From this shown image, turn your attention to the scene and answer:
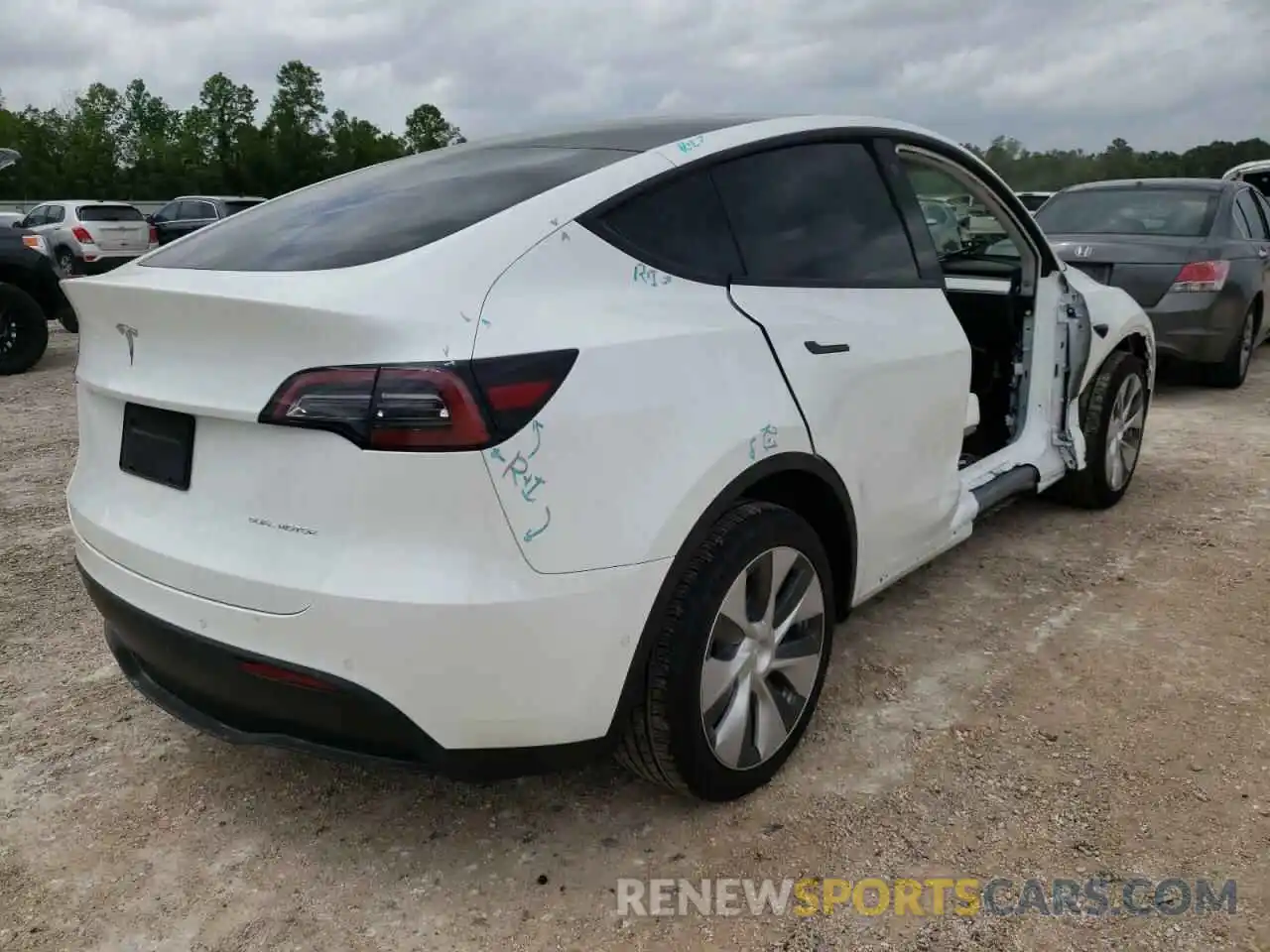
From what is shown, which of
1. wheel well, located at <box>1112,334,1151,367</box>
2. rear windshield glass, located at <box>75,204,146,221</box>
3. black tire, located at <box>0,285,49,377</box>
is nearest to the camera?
wheel well, located at <box>1112,334,1151,367</box>

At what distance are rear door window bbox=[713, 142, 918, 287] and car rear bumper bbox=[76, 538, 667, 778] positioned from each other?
3.10 ft

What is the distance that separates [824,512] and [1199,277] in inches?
221

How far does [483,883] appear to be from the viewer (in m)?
2.30

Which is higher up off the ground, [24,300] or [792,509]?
[24,300]

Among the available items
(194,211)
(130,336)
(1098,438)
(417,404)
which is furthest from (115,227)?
(417,404)

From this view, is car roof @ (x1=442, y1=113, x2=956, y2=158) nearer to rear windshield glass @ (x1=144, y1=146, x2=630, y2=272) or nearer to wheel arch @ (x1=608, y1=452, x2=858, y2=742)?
rear windshield glass @ (x1=144, y1=146, x2=630, y2=272)

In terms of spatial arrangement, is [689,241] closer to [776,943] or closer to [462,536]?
[462,536]

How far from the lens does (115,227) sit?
18516mm

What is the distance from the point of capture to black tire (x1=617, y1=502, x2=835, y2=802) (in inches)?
88.1

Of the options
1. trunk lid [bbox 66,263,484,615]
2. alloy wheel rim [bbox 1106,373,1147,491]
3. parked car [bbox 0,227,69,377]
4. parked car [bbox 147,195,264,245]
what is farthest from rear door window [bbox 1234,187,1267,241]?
parked car [bbox 147,195,264,245]

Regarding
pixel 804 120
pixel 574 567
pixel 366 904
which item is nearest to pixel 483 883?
pixel 366 904

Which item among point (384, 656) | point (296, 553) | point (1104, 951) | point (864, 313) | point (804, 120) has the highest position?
point (804, 120)

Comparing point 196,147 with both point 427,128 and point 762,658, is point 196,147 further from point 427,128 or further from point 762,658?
point 762,658

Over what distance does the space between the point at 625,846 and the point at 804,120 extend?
1992mm
